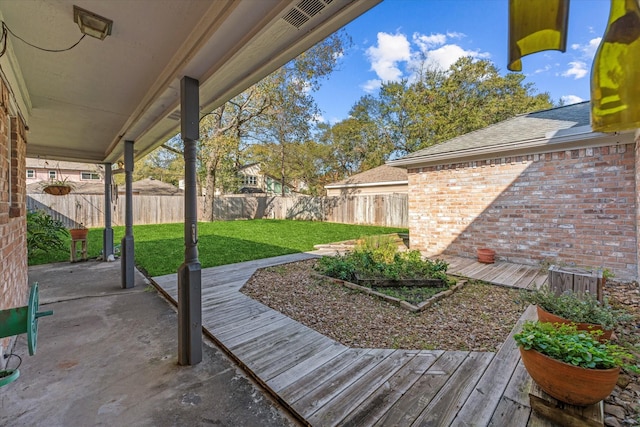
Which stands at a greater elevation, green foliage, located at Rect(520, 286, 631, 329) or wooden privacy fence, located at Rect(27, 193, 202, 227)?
wooden privacy fence, located at Rect(27, 193, 202, 227)

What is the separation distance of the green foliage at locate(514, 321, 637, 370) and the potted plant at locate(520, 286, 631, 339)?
26 centimetres

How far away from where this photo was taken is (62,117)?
3.61 m

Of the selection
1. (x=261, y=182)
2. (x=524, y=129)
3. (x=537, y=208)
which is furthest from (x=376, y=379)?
(x=261, y=182)

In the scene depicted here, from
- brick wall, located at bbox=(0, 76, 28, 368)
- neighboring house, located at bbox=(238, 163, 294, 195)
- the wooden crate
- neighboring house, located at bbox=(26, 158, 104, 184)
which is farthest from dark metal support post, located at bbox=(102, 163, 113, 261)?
neighboring house, located at bbox=(238, 163, 294, 195)

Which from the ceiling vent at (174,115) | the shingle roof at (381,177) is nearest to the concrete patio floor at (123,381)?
the ceiling vent at (174,115)

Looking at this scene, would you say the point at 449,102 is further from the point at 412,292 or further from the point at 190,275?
the point at 190,275

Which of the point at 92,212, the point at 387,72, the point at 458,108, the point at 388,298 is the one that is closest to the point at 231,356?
the point at 388,298

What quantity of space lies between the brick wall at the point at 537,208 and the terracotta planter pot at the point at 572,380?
4130 mm

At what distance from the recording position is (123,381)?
2244 millimetres

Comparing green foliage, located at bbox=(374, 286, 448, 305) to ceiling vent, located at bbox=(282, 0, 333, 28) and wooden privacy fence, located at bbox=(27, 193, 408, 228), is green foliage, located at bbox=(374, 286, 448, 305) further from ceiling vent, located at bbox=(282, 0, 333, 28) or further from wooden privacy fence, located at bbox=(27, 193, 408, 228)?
wooden privacy fence, located at bbox=(27, 193, 408, 228)

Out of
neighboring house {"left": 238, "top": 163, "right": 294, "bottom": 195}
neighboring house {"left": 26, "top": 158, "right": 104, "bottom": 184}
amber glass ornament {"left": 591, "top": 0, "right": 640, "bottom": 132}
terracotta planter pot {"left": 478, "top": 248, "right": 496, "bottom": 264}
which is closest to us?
amber glass ornament {"left": 591, "top": 0, "right": 640, "bottom": 132}

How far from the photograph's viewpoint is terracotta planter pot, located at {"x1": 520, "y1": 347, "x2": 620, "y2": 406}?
1.51 meters

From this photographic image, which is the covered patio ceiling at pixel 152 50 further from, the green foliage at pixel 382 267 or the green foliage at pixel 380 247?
the green foliage at pixel 380 247

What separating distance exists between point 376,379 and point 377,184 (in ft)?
45.8
